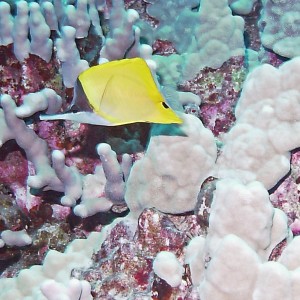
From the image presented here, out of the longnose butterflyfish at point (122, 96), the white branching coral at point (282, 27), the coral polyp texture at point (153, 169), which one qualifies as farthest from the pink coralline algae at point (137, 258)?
the white branching coral at point (282, 27)

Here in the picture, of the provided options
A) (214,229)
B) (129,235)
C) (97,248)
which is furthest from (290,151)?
(97,248)

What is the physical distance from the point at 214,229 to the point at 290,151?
0.70 metres

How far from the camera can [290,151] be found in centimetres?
214

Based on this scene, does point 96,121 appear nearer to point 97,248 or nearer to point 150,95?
point 150,95

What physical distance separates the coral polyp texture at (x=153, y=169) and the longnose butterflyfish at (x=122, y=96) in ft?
0.04

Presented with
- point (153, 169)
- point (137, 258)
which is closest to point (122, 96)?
point (153, 169)

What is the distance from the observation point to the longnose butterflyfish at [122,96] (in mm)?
1846

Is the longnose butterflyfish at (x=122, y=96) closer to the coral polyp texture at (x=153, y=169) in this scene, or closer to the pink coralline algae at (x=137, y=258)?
the coral polyp texture at (x=153, y=169)

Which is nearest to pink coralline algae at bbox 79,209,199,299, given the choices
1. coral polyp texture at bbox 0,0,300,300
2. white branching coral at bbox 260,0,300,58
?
coral polyp texture at bbox 0,0,300,300

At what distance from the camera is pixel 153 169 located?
2168 millimetres

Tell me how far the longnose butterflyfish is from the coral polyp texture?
13 millimetres

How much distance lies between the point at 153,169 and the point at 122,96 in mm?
445

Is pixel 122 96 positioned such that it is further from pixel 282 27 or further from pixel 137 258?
pixel 282 27

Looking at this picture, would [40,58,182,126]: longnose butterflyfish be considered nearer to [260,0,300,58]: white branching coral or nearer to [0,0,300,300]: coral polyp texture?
[0,0,300,300]: coral polyp texture
